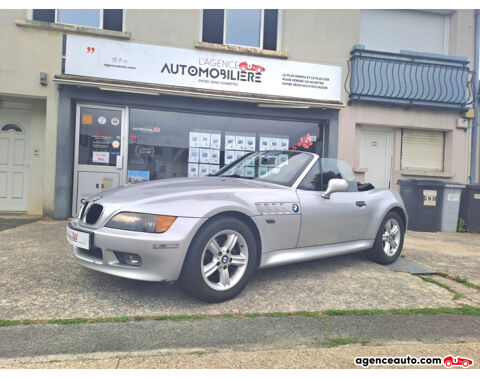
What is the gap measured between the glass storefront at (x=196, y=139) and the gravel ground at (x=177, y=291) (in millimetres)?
3792

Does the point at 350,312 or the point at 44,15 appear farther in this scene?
the point at 44,15

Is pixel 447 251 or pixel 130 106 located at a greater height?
pixel 130 106

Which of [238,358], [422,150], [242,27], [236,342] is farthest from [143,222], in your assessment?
[422,150]

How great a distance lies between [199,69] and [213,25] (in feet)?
4.08

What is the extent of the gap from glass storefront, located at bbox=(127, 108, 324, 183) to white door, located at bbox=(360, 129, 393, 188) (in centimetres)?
124

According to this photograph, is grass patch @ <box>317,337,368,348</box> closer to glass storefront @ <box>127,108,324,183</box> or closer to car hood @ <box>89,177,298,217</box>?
car hood @ <box>89,177,298,217</box>

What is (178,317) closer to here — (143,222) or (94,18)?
(143,222)

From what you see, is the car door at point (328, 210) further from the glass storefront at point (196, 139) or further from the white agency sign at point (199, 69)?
the white agency sign at point (199, 69)

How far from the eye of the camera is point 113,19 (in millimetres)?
7496

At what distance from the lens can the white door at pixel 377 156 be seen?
8812 mm

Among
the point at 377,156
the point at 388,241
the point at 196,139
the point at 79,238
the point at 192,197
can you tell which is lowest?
the point at 388,241

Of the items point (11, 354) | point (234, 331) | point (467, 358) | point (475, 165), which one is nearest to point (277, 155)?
point (234, 331)

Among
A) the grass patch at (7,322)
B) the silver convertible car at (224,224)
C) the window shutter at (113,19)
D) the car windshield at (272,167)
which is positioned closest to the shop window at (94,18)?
the window shutter at (113,19)

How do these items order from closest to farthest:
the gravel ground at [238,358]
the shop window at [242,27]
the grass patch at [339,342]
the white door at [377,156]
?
the gravel ground at [238,358]
the grass patch at [339,342]
the shop window at [242,27]
the white door at [377,156]
